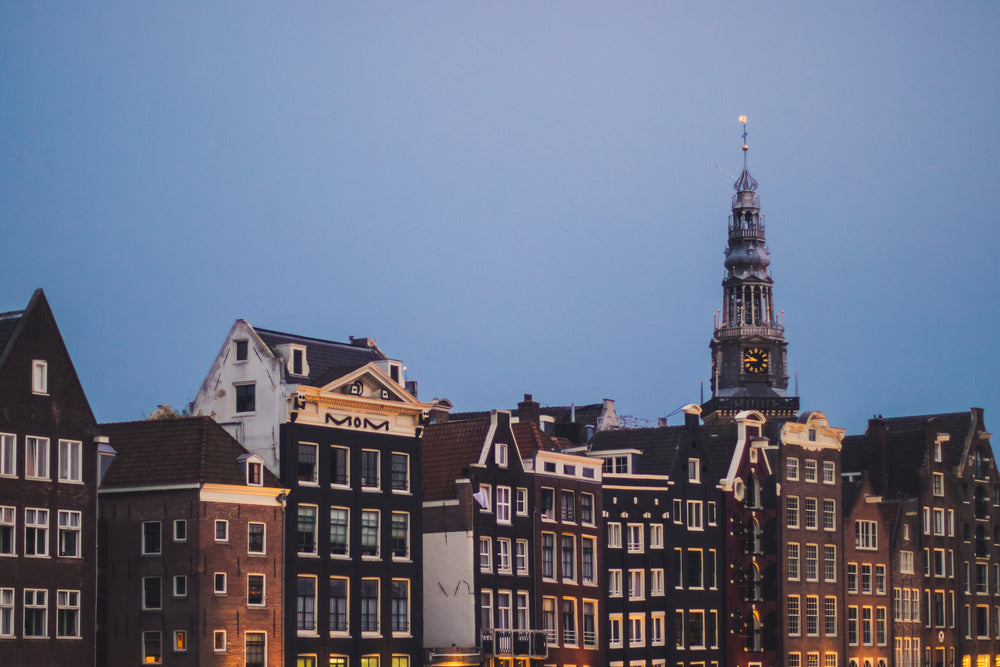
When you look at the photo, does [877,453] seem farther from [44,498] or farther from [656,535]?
[44,498]

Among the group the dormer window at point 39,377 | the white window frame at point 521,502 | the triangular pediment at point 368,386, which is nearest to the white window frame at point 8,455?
the dormer window at point 39,377

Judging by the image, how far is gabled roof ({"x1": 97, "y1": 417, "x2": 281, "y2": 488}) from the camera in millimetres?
85562

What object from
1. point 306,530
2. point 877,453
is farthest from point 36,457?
point 877,453

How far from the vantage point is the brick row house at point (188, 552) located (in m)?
84.7

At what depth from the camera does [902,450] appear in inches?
5197

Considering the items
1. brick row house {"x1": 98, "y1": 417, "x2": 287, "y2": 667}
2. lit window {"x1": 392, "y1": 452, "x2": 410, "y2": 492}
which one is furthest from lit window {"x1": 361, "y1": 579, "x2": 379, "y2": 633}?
brick row house {"x1": 98, "y1": 417, "x2": 287, "y2": 667}

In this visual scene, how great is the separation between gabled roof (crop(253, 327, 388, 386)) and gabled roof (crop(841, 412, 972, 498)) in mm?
45276

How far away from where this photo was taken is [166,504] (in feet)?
280

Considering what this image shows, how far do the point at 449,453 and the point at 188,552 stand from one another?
18.8 meters

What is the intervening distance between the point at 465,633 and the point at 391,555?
6.47m

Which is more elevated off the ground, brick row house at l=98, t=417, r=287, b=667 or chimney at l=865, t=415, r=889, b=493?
chimney at l=865, t=415, r=889, b=493

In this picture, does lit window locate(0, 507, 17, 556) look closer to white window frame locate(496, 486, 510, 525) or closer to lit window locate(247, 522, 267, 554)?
lit window locate(247, 522, 267, 554)

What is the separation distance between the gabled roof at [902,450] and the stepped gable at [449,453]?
130ft

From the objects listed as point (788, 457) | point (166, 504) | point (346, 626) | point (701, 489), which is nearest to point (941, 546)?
point (788, 457)
